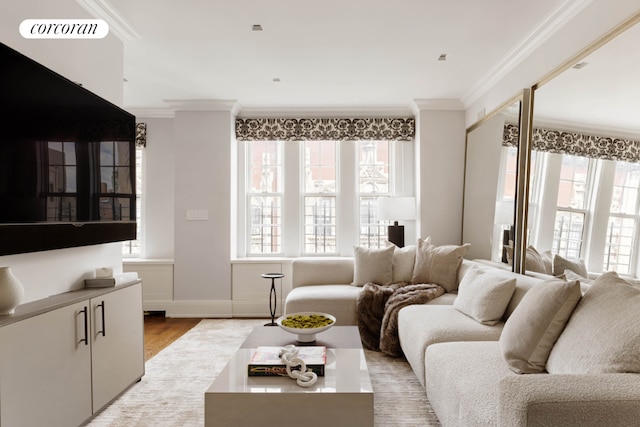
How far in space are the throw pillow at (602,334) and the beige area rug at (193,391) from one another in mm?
949

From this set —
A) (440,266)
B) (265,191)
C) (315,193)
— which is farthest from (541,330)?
(265,191)

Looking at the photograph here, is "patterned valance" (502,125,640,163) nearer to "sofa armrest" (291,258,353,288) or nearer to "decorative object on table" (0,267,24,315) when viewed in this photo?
"sofa armrest" (291,258,353,288)

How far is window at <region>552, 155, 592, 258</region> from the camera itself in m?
2.47

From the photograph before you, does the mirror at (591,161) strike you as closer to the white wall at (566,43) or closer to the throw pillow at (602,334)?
the white wall at (566,43)

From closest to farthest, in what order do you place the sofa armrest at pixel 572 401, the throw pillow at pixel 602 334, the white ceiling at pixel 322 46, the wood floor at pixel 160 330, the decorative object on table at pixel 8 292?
the sofa armrest at pixel 572 401, the throw pillow at pixel 602 334, the decorative object on table at pixel 8 292, the white ceiling at pixel 322 46, the wood floor at pixel 160 330

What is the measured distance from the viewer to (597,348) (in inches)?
61.3

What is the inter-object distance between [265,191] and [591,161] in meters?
3.92

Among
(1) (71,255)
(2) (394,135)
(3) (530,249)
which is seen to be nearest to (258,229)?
(2) (394,135)

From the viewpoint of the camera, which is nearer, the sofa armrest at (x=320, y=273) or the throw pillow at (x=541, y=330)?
the throw pillow at (x=541, y=330)

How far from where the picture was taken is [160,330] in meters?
4.41

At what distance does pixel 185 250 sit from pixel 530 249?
3.84 metres

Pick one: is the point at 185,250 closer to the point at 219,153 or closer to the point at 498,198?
the point at 219,153

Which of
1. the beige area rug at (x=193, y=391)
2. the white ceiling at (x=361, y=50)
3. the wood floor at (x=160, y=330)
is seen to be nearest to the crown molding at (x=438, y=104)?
the white ceiling at (x=361, y=50)

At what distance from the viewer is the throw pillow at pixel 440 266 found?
3.92m
